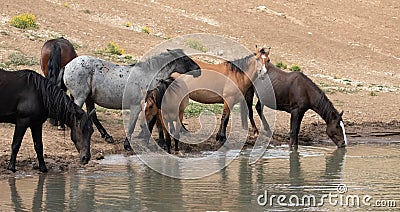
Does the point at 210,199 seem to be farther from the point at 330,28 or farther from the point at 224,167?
the point at 330,28

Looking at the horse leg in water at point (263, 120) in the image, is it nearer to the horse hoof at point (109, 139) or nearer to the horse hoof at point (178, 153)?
the horse hoof at point (178, 153)

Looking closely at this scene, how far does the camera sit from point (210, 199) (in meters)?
8.98

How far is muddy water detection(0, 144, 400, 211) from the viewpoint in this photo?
8.69 m

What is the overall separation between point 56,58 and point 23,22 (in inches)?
410

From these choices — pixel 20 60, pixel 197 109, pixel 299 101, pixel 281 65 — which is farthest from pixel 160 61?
pixel 281 65

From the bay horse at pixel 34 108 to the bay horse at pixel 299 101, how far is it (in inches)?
184

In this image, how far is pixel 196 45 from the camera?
2747cm

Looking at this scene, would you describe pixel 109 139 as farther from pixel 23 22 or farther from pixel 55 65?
pixel 23 22

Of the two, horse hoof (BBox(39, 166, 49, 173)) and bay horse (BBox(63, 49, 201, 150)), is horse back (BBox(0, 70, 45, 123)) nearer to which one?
horse hoof (BBox(39, 166, 49, 173))

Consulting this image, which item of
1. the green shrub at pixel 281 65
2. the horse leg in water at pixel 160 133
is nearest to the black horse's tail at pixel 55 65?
the horse leg in water at pixel 160 133

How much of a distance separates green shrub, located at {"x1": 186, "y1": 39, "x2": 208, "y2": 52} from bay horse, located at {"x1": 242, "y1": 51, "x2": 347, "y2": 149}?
12.3 m

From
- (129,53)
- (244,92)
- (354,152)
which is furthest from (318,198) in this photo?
(129,53)

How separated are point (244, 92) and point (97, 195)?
6.05 metres

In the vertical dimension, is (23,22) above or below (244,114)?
above
